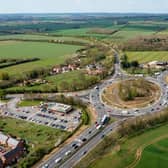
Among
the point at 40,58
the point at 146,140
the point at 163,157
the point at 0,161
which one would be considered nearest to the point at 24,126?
the point at 0,161

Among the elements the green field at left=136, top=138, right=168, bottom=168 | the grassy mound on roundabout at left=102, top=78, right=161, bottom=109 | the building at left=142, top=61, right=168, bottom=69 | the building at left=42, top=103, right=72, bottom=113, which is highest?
the building at left=142, top=61, right=168, bottom=69

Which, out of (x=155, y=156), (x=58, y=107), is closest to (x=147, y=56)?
(x=58, y=107)

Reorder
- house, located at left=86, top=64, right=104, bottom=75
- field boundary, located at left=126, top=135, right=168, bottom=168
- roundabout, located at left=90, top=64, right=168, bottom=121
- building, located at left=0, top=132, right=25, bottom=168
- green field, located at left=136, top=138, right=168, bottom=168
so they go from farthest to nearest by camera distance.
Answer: house, located at left=86, top=64, right=104, bottom=75 < roundabout, located at left=90, top=64, right=168, bottom=121 < building, located at left=0, top=132, right=25, bottom=168 < field boundary, located at left=126, top=135, right=168, bottom=168 < green field, located at left=136, top=138, right=168, bottom=168

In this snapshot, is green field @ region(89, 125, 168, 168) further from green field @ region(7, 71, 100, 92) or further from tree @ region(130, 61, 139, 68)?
tree @ region(130, 61, 139, 68)

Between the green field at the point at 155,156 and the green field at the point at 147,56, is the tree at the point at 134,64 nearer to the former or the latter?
the green field at the point at 147,56

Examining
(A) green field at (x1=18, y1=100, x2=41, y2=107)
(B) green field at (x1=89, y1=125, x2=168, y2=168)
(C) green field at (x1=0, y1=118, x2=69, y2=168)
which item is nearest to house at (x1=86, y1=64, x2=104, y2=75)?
(A) green field at (x1=18, y1=100, x2=41, y2=107)

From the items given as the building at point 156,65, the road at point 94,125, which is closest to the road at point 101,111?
the road at point 94,125

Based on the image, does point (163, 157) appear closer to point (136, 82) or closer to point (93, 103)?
point (93, 103)
